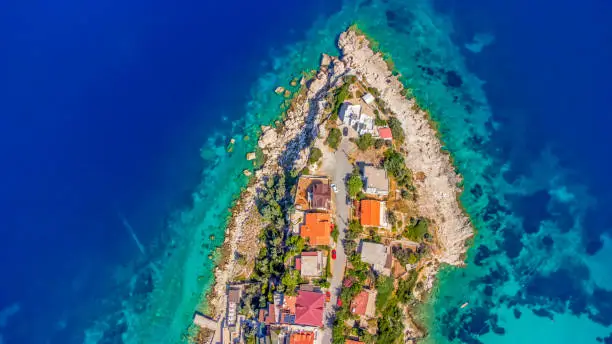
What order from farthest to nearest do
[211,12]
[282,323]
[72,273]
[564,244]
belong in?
[211,12], [72,273], [564,244], [282,323]

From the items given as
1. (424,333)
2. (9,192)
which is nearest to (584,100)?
(424,333)

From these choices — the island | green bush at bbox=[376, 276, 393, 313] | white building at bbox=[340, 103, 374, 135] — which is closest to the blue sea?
the island

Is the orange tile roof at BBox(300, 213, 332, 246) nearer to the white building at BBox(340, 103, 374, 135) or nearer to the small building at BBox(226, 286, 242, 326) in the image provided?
the small building at BBox(226, 286, 242, 326)

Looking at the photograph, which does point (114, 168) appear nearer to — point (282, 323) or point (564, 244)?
point (282, 323)

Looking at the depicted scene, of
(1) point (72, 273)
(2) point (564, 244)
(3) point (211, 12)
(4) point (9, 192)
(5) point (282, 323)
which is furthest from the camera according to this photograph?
(3) point (211, 12)

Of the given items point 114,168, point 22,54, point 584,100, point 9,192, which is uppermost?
point 22,54

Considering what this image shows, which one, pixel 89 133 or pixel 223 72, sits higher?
pixel 223 72
